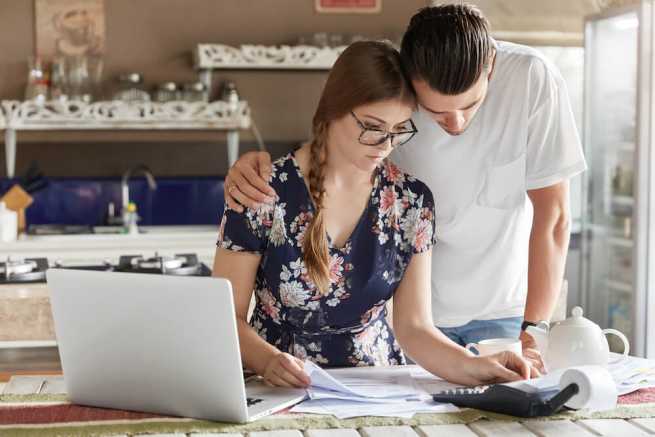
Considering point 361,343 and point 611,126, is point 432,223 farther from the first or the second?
point 611,126

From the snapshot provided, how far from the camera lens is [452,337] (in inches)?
90.1

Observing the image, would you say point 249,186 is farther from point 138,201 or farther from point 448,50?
point 138,201

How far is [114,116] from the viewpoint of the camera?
196 inches

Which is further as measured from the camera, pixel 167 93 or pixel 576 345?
pixel 167 93

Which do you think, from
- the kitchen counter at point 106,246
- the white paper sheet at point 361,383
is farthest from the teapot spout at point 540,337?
the kitchen counter at point 106,246

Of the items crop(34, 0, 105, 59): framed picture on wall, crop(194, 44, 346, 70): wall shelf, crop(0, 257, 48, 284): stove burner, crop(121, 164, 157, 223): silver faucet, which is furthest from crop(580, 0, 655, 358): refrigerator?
crop(0, 257, 48, 284): stove burner

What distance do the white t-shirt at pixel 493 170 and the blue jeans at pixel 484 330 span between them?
0.01 metres

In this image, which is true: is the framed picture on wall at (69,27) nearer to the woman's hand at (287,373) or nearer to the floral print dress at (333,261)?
the floral print dress at (333,261)

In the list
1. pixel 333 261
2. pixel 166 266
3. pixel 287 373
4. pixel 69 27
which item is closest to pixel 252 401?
pixel 287 373

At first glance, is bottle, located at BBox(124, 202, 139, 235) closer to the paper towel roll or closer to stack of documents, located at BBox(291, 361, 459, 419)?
stack of documents, located at BBox(291, 361, 459, 419)

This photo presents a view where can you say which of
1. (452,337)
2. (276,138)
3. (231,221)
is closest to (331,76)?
(231,221)

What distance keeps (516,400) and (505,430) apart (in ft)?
0.22

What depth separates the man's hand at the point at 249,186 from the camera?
1.92 metres

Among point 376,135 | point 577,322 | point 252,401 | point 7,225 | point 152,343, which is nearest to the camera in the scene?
point 152,343
